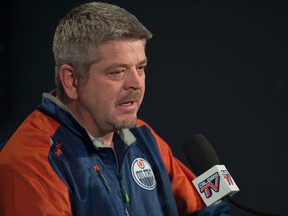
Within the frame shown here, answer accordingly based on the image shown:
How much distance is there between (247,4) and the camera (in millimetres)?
2510

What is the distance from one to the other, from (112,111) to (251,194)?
4.13 feet

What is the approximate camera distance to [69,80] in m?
1.47

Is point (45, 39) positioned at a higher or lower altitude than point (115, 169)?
higher

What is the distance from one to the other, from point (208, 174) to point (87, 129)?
1.08 ft

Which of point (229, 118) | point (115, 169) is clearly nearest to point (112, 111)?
point (115, 169)

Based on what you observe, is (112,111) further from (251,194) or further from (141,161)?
(251,194)

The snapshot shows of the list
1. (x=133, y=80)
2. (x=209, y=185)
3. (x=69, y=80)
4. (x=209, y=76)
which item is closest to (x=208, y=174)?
(x=209, y=185)

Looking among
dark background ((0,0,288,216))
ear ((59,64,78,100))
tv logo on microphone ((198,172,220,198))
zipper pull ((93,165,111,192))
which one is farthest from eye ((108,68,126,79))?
dark background ((0,0,288,216))

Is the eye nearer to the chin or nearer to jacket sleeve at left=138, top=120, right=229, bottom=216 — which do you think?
the chin

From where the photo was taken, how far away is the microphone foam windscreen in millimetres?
1472

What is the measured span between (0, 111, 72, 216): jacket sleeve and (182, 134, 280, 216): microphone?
35 cm

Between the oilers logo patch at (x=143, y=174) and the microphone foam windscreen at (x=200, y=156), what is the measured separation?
0.14m

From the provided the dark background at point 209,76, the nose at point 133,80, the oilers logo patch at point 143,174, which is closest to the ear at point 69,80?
the nose at point 133,80

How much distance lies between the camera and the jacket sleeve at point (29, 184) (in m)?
1.28
